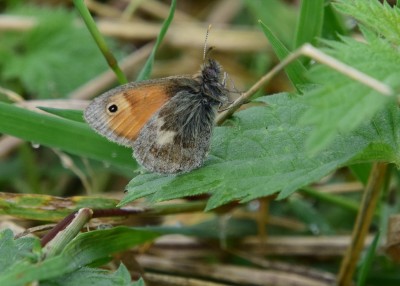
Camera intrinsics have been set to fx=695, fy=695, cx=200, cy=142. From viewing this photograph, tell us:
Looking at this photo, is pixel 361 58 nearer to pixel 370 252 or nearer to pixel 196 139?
pixel 196 139

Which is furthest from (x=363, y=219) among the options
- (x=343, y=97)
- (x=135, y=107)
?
(x=343, y=97)

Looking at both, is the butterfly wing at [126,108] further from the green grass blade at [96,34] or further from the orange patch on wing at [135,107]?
the green grass blade at [96,34]

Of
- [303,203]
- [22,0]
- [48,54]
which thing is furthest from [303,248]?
[22,0]

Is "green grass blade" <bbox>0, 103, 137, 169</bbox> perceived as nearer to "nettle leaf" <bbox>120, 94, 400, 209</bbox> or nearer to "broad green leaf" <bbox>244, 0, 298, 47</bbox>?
"nettle leaf" <bbox>120, 94, 400, 209</bbox>

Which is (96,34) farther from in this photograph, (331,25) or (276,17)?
(276,17)

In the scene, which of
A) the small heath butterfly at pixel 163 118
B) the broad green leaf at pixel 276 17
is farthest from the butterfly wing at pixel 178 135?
the broad green leaf at pixel 276 17

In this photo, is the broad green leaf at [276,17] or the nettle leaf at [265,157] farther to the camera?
the broad green leaf at [276,17]

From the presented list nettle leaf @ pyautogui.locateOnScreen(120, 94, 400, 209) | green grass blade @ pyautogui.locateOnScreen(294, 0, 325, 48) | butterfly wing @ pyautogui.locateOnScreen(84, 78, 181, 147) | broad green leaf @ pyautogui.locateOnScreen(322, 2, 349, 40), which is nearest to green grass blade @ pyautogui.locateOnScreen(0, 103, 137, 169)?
butterfly wing @ pyautogui.locateOnScreen(84, 78, 181, 147)
